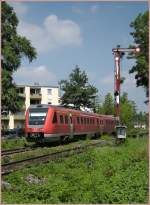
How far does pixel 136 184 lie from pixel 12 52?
36.8 meters

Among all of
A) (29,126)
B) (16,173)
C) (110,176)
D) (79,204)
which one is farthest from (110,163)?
(29,126)

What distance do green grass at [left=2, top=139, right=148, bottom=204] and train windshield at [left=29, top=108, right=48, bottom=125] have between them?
10807 mm

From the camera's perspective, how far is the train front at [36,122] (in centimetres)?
3161

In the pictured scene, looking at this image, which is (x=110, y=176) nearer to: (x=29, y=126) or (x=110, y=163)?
(x=110, y=163)

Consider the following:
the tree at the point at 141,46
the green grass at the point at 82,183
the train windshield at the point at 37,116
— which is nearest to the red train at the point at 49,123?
the train windshield at the point at 37,116

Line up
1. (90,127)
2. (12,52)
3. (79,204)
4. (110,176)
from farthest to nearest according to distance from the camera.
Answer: (12,52) < (90,127) < (110,176) < (79,204)

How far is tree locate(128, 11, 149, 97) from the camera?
51125mm

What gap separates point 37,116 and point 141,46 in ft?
77.1

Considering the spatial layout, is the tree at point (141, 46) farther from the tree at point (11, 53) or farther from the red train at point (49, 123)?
the red train at point (49, 123)

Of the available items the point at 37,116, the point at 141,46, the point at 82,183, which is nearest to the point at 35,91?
the point at 141,46

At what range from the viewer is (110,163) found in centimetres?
1995

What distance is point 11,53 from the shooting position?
161 ft

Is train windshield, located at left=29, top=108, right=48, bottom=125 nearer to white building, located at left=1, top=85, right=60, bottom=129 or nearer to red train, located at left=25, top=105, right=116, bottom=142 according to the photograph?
red train, located at left=25, top=105, right=116, bottom=142

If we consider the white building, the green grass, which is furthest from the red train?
the white building
